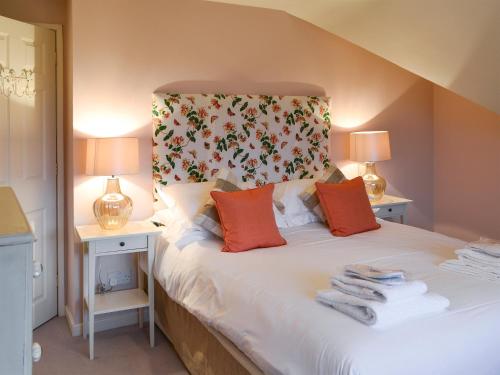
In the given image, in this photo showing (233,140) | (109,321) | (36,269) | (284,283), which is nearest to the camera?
(36,269)

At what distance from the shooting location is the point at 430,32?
3049 mm

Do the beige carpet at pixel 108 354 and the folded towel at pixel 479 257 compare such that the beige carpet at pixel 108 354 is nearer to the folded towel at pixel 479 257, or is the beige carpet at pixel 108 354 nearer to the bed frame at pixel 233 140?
the bed frame at pixel 233 140

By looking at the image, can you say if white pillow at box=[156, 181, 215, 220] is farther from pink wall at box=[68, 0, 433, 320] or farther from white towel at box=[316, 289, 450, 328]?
white towel at box=[316, 289, 450, 328]

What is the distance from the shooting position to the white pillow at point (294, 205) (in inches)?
131

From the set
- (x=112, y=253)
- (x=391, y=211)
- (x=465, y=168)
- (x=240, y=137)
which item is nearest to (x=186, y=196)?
(x=112, y=253)

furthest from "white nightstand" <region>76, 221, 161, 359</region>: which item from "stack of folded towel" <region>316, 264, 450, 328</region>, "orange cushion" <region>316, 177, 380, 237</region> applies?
"stack of folded towel" <region>316, 264, 450, 328</region>

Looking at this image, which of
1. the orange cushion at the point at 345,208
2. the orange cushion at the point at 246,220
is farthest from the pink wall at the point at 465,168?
the orange cushion at the point at 246,220

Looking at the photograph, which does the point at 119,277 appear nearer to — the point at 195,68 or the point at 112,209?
the point at 112,209

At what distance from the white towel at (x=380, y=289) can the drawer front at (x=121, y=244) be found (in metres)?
1.49

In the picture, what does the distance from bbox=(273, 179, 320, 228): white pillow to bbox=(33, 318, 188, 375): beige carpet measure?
118 cm

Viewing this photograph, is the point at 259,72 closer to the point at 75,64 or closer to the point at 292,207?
the point at 292,207

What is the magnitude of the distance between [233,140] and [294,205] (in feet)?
2.25

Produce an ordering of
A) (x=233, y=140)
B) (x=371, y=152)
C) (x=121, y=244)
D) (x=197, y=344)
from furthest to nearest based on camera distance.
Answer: (x=371, y=152) → (x=233, y=140) → (x=121, y=244) → (x=197, y=344)

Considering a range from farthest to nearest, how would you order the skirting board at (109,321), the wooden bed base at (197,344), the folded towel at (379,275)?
the skirting board at (109,321)
the wooden bed base at (197,344)
the folded towel at (379,275)
